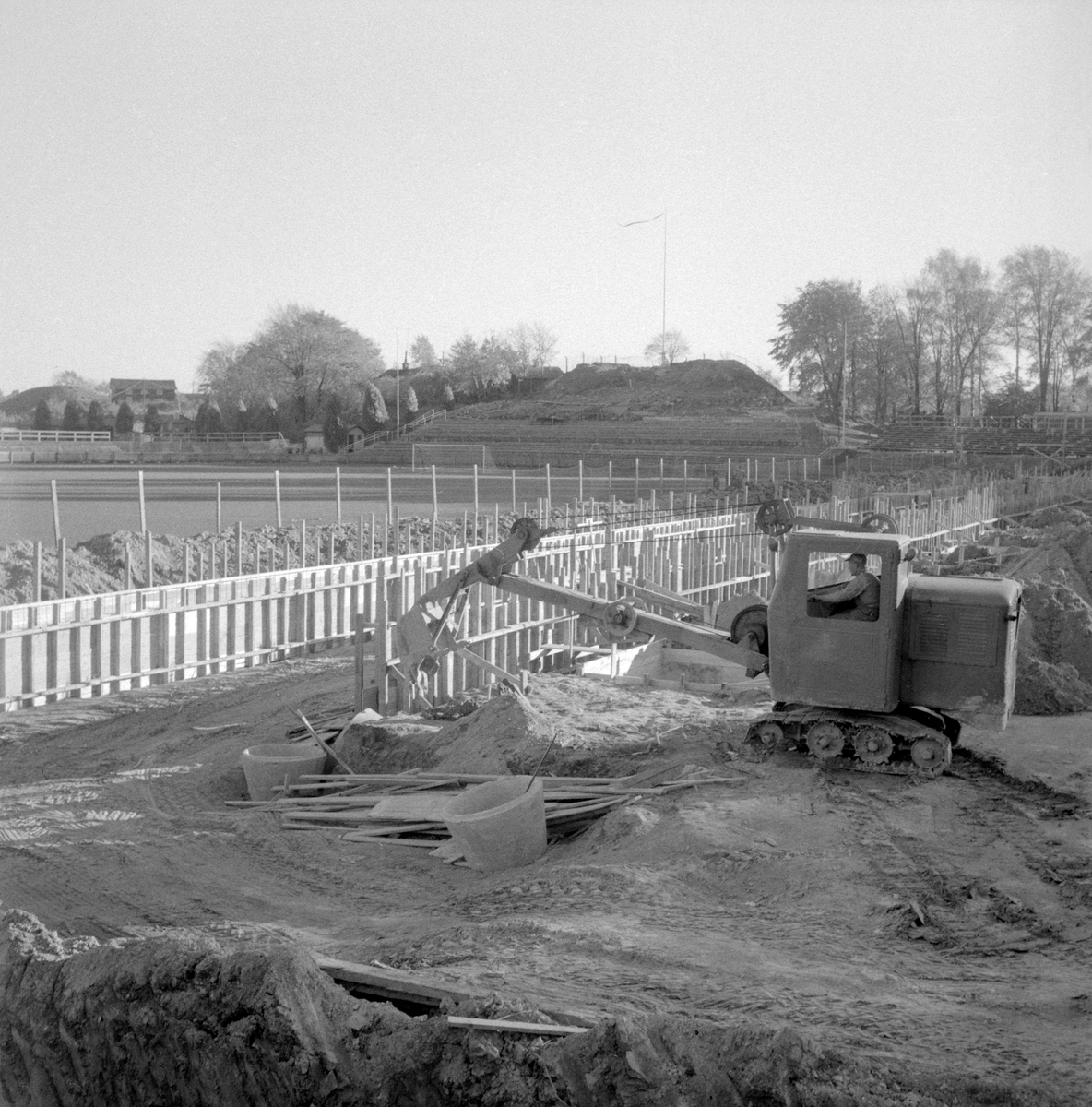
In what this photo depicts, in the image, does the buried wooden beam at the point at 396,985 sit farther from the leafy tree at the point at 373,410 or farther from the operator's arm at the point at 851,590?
the leafy tree at the point at 373,410

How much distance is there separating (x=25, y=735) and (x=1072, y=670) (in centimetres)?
1028

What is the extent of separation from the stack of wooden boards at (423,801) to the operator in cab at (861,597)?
1.44 metres

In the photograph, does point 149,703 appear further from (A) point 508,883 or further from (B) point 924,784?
(B) point 924,784

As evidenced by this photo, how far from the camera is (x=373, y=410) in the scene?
63.2 m

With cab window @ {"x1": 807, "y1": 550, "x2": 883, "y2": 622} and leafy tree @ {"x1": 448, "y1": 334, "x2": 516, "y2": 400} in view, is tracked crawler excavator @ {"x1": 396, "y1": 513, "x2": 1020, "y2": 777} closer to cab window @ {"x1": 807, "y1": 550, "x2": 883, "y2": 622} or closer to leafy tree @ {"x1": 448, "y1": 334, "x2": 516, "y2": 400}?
cab window @ {"x1": 807, "y1": 550, "x2": 883, "y2": 622}

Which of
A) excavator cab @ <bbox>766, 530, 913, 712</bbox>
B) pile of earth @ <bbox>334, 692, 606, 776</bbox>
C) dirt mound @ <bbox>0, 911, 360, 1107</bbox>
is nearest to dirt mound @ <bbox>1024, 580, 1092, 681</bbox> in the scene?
excavator cab @ <bbox>766, 530, 913, 712</bbox>

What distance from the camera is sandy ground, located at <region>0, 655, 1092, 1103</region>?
498cm

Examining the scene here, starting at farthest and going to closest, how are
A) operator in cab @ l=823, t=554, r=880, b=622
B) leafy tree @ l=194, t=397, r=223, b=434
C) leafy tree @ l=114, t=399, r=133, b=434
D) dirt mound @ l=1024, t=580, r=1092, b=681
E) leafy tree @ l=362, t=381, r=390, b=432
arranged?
leafy tree @ l=362, t=381, r=390, b=432, leafy tree @ l=194, t=397, r=223, b=434, leafy tree @ l=114, t=399, r=133, b=434, dirt mound @ l=1024, t=580, r=1092, b=681, operator in cab @ l=823, t=554, r=880, b=622

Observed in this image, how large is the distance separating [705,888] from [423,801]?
8.18ft

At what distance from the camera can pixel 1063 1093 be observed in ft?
13.2

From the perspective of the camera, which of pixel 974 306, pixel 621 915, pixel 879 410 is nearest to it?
pixel 621 915

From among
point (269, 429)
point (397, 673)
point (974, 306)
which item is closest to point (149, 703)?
point (397, 673)

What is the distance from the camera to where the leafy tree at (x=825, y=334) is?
6706 centimetres

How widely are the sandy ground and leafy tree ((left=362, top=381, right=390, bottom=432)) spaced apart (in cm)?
5196
